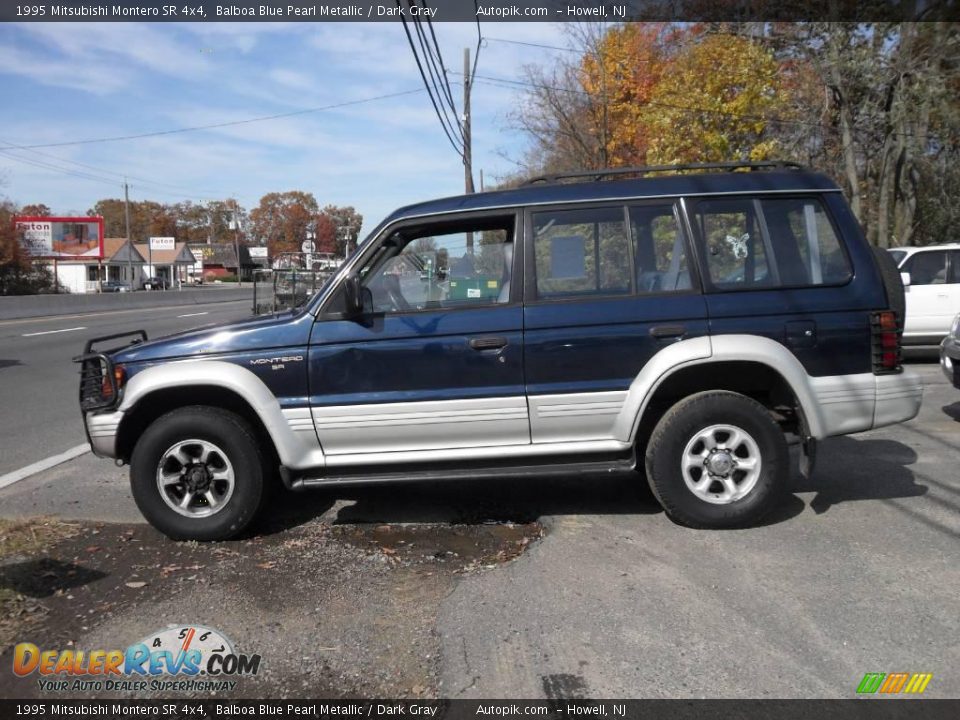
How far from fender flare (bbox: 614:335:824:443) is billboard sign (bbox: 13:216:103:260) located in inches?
2368

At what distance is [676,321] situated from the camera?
4656mm

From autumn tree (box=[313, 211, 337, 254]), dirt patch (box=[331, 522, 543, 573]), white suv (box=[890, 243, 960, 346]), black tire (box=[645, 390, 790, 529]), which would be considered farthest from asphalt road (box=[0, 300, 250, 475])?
autumn tree (box=[313, 211, 337, 254])

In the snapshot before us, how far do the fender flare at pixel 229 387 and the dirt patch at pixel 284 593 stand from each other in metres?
0.62

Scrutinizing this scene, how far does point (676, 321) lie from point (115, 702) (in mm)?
3466

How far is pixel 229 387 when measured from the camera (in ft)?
15.2

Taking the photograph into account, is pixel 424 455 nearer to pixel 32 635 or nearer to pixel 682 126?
pixel 32 635

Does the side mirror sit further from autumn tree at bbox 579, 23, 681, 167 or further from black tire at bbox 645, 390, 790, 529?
autumn tree at bbox 579, 23, 681, 167

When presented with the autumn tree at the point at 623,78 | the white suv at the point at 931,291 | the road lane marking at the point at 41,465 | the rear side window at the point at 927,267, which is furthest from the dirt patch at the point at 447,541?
the autumn tree at the point at 623,78

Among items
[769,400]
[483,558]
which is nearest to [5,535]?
[483,558]

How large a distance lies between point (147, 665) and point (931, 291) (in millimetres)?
11472

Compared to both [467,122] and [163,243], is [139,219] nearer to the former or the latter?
[163,243]

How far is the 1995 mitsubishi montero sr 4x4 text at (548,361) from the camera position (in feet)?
15.3

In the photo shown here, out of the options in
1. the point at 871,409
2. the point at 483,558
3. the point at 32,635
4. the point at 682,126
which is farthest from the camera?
the point at 682,126

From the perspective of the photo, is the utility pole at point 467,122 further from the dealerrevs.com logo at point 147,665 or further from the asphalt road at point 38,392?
the dealerrevs.com logo at point 147,665
